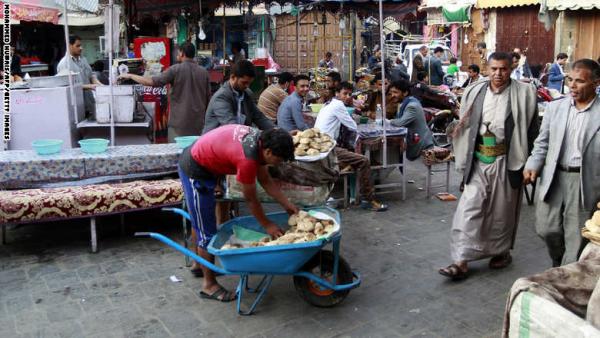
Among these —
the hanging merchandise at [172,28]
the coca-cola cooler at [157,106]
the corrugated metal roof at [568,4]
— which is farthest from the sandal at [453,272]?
the corrugated metal roof at [568,4]

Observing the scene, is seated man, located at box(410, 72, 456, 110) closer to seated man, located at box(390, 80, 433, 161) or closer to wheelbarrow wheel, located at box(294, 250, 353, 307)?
seated man, located at box(390, 80, 433, 161)

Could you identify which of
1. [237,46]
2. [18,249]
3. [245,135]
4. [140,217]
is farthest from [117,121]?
[237,46]

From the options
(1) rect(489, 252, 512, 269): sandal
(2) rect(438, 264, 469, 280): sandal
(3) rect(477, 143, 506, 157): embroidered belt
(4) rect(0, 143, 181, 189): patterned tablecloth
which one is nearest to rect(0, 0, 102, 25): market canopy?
(4) rect(0, 143, 181, 189): patterned tablecloth

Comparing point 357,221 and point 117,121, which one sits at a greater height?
point 117,121

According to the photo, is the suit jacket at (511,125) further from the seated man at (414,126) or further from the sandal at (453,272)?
the seated man at (414,126)

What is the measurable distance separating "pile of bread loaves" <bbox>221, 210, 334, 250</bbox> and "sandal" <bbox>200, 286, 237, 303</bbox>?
1.87 ft

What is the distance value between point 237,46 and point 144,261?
796cm

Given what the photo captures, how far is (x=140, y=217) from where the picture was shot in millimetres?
6633

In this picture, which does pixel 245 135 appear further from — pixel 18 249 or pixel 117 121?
pixel 117 121

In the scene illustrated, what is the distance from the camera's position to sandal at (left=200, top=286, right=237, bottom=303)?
4.46m

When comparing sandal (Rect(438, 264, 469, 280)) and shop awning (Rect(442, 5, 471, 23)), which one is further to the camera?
shop awning (Rect(442, 5, 471, 23))

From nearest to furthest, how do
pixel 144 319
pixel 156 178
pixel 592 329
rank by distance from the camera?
pixel 592 329
pixel 144 319
pixel 156 178

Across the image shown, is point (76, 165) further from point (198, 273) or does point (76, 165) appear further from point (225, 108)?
point (198, 273)

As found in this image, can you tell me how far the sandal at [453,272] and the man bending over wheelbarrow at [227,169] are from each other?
1419mm
